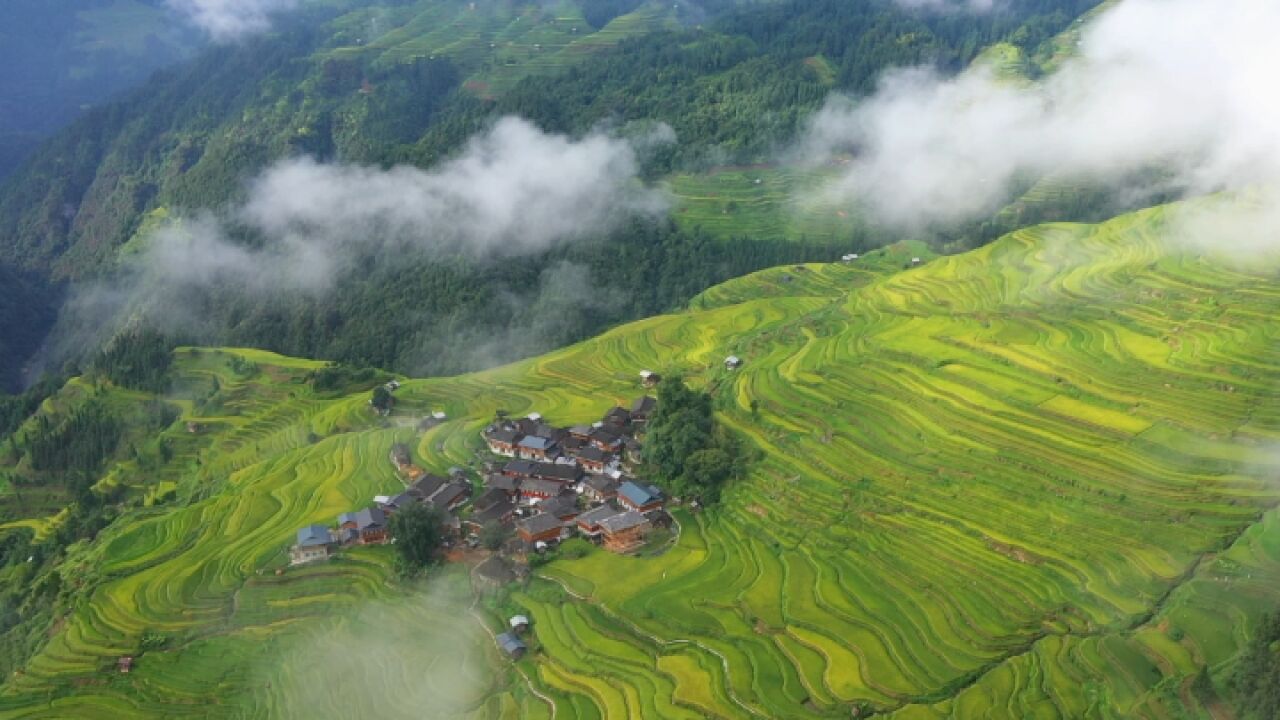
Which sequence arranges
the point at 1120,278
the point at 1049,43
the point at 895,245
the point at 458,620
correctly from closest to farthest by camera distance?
the point at 458,620
the point at 1120,278
the point at 895,245
the point at 1049,43

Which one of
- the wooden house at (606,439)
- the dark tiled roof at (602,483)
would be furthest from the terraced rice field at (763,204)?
the dark tiled roof at (602,483)

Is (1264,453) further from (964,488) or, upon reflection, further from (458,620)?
(458,620)

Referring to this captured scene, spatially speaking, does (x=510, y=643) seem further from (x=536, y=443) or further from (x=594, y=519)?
(x=536, y=443)

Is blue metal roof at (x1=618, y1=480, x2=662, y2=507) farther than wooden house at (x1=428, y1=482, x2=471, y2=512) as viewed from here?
No

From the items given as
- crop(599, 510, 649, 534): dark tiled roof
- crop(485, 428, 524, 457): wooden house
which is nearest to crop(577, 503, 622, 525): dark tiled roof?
crop(599, 510, 649, 534): dark tiled roof

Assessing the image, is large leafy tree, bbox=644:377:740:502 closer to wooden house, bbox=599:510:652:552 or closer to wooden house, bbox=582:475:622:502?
wooden house, bbox=582:475:622:502

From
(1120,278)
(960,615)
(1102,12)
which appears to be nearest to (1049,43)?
(1102,12)
